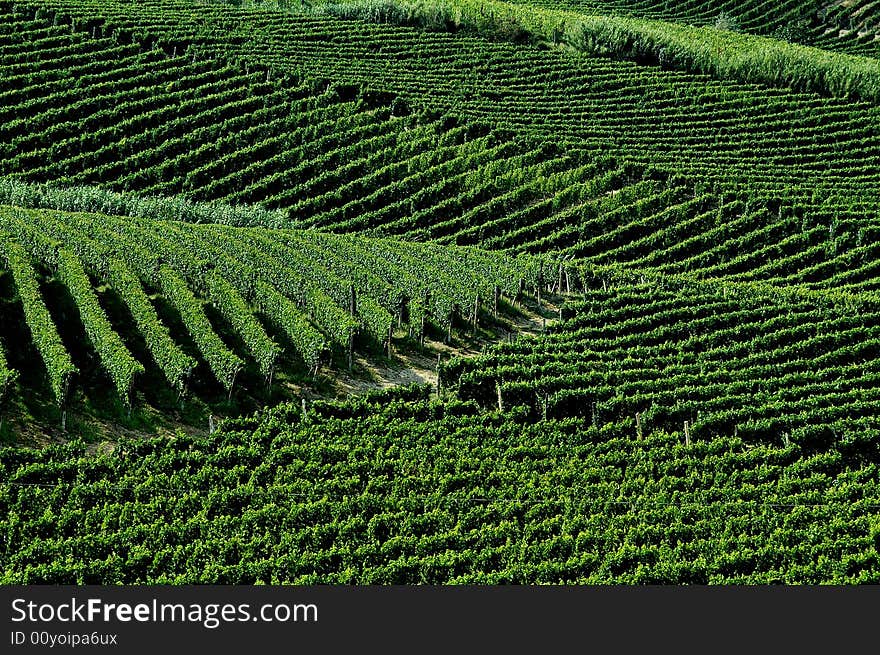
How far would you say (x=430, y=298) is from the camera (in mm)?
37969

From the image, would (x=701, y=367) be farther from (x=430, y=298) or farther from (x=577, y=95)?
(x=577, y=95)

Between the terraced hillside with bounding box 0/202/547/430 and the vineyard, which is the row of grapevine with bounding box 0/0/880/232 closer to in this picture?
the vineyard

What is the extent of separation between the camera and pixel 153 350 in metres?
32.8

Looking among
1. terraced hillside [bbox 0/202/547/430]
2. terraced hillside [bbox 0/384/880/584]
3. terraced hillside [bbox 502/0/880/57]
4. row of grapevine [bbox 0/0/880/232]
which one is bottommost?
terraced hillside [bbox 0/384/880/584]

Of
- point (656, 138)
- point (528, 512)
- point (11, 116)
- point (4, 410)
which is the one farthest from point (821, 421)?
point (11, 116)

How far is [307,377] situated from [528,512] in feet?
36.1

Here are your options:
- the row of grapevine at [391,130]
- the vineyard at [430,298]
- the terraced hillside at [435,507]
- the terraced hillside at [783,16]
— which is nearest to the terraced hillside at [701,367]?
the vineyard at [430,298]

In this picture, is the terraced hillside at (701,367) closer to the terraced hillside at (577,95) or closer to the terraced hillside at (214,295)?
the terraced hillside at (214,295)

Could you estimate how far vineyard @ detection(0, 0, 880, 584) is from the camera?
80.7 feet

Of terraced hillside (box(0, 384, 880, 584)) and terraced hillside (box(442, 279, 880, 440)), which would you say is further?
terraced hillside (box(442, 279, 880, 440))

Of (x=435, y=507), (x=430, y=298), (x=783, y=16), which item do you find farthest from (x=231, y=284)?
(x=783, y=16)

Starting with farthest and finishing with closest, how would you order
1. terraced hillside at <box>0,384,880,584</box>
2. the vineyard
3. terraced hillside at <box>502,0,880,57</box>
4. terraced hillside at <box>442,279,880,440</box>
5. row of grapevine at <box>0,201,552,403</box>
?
terraced hillside at <box>502,0,880,57</box> < row of grapevine at <box>0,201,552,403</box> < terraced hillside at <box>442,279,880,440</box> < the vineyard < terraced hillside at <box>0,384,880,584</box>

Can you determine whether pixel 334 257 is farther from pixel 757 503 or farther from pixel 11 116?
pixel 11 116

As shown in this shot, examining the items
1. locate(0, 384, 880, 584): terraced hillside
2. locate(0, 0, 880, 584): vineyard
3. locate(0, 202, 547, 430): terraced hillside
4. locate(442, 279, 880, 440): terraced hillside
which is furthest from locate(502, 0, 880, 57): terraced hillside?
locate(0, 384, 880, 584): terraced hillside
